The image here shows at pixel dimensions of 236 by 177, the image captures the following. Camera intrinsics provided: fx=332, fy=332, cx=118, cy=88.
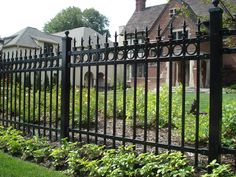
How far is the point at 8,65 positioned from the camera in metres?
7.33

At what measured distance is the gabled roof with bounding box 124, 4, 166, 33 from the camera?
3634cm

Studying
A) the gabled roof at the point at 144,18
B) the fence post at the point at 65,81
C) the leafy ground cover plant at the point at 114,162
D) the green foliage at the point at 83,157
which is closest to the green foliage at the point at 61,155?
the leafy ground cover plant at the point at 114,162

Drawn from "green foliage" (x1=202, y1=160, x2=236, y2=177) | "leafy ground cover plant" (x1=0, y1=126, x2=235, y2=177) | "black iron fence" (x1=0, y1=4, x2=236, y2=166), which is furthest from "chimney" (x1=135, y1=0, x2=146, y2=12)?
"green foliage" (x1=202, y1=160, x2=236, y2=177)

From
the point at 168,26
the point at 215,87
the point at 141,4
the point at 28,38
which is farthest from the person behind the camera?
the point at 141,4

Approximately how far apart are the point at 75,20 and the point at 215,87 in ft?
230

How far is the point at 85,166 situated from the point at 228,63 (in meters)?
24.4

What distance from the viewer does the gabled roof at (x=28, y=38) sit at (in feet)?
116

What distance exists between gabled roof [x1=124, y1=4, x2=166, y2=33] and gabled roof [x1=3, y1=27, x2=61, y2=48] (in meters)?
8.56

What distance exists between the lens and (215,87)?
358cm

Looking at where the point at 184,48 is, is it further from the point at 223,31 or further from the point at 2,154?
the point at 2,154

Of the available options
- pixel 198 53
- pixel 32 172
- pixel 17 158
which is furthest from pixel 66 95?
pixel 198 53

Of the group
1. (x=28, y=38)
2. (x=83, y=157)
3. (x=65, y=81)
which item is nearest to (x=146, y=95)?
(x=83, y=157)

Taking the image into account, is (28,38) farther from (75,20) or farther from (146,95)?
(75,20)

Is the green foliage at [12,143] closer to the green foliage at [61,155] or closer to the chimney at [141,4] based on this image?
the green foliage at [61,155]
